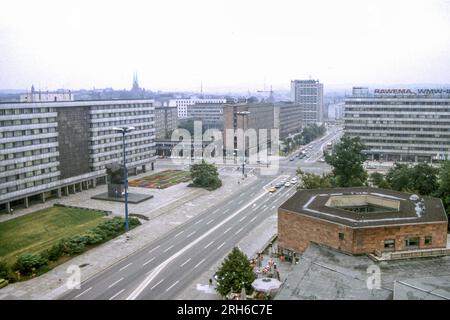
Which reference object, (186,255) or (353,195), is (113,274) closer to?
(186,255)

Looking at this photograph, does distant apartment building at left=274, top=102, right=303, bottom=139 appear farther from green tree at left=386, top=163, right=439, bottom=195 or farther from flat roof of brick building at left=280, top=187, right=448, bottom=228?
flat roof of brick building at left=280, top=187, right=448, bottom=228

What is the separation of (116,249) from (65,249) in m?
4.67

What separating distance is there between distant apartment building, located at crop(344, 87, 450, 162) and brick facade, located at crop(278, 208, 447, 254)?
68.6 m

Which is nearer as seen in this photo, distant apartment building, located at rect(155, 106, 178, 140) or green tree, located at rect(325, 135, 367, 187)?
green tree, located at rect(325, 135, 367, 187)

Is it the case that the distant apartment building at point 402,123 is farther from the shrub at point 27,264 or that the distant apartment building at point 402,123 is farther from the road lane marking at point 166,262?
the shrub at point 27,264

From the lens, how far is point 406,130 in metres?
101

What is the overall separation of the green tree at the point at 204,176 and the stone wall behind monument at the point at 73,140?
17.1 m

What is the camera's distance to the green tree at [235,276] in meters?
30.9

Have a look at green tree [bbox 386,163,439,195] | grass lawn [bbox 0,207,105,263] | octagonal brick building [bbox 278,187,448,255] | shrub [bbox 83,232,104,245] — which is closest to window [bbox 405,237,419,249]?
octagonal brick building [bbox 278,187,448,255]

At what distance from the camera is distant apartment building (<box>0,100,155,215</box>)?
190ft

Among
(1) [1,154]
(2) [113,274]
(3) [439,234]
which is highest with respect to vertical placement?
(1) [1,154]

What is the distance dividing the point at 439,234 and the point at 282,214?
12630 millimetres
